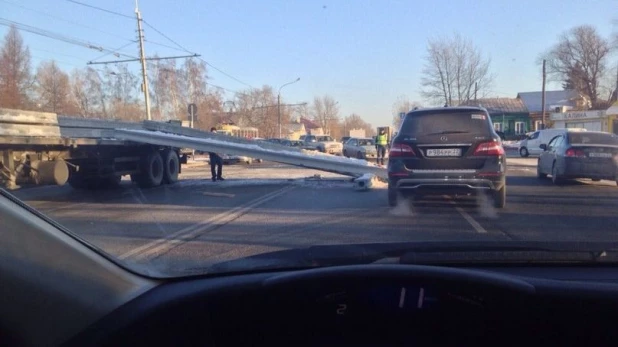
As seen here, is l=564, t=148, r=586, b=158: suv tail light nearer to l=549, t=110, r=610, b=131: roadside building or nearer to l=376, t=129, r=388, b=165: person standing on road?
l=376, t=129, r=388, b=165: person standing on road

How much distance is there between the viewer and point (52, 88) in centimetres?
1808

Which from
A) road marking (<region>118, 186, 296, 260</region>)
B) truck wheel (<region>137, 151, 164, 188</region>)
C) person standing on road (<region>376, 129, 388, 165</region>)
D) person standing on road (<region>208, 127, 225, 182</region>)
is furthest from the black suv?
person standing on road (<region>376, 129, 388, 165</region>)

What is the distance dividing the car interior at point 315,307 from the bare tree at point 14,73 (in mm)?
11123

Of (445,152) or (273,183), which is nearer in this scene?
(445,152)

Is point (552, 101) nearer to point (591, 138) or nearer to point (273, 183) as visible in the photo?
point (591, 138)

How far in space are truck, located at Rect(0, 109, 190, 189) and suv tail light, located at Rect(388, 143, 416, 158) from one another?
719 cm

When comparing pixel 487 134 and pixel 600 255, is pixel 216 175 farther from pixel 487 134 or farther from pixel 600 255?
pixel 600 255

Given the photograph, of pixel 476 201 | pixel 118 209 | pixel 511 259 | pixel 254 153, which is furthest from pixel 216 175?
pixel 511 259

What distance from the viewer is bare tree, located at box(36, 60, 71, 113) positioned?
663 inches

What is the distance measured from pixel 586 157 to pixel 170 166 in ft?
38.8

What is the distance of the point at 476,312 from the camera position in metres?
2.25

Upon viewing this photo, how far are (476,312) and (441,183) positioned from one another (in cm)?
738

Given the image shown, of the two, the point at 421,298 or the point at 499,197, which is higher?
the point at 421,298

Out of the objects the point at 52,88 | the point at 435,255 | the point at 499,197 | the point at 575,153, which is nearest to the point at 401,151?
the point at 499,197
